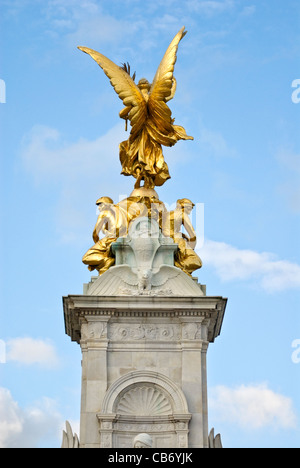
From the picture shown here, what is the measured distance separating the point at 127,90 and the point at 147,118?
3.05ft

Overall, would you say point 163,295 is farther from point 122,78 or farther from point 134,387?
point 122,78

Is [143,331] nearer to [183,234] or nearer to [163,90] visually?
[183,234]

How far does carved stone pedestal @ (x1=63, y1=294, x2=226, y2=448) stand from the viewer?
101ft

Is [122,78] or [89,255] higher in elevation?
[122,78]

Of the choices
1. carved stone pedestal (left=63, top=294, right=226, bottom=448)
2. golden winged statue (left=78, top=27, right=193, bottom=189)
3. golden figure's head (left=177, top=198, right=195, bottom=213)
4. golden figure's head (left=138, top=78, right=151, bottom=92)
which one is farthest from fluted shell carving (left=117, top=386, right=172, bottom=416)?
golden figure's head (left=138, top=78, right=151, bottom=92)

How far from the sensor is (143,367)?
103ft

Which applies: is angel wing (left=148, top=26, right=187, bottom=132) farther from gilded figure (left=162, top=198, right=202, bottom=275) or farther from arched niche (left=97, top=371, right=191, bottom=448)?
arched niche (left=97, top=371, right=191, bottom=448)

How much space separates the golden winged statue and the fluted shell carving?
237 inches

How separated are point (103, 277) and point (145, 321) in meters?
1.58

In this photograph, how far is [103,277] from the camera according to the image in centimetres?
3225

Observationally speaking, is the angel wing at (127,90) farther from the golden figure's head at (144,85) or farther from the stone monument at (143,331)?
the stone monument at (143,331)

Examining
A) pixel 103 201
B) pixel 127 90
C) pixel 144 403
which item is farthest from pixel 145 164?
pixel 144 403

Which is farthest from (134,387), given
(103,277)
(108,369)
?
(103,277)

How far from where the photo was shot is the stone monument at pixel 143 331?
30.9m
